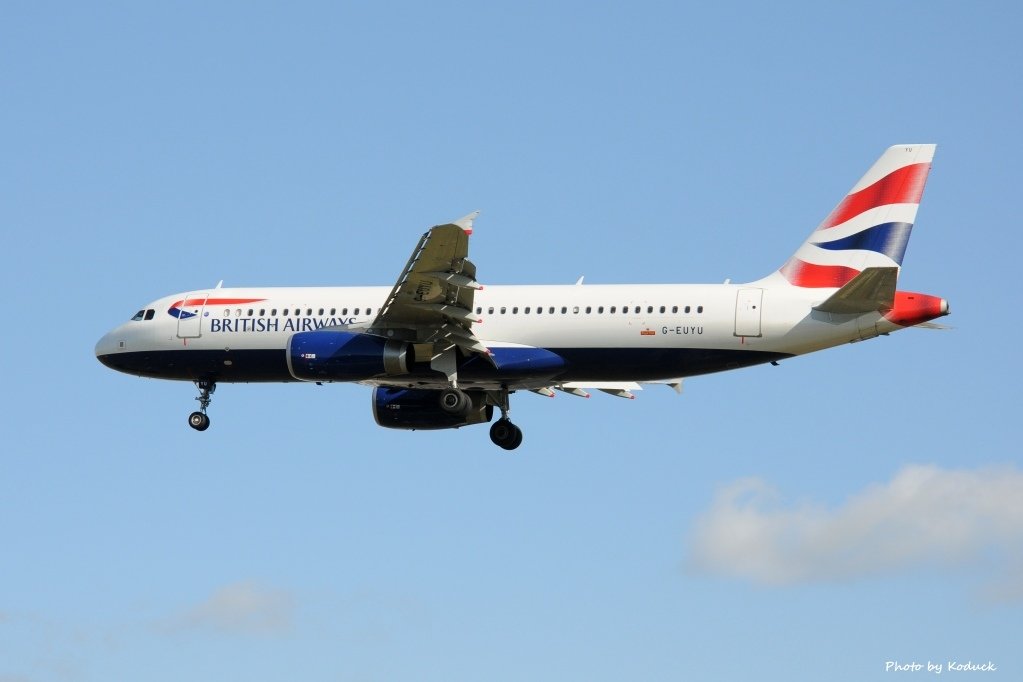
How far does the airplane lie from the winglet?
94 mm

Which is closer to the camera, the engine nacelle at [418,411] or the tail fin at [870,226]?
the tail fin at [870,226]

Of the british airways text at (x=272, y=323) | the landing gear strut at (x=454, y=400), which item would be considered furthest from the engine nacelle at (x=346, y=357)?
the british airways text at (x=272, y=323)

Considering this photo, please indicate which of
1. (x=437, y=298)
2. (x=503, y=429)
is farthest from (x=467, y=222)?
(x=503, y=429)

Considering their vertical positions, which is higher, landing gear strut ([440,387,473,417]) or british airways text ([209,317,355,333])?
british airways text ([209,317,355,333])

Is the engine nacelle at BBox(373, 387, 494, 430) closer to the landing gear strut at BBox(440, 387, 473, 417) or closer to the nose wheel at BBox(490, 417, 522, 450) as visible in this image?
the nose wheel at BBox(490, 417, 522, 450)

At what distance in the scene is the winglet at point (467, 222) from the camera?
45156mm

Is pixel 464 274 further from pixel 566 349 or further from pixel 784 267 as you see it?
pixel 784 267

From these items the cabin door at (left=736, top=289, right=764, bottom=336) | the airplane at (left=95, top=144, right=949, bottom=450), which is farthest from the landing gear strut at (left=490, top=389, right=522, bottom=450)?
the cabin door at (left=736, top=289, right=764, bottom=336)

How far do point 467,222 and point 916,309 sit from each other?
12.1 metres

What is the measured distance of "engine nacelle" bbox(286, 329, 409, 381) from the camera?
49531 millimetres

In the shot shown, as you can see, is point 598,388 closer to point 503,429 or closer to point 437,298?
point 503,429

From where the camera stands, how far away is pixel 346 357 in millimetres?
49594

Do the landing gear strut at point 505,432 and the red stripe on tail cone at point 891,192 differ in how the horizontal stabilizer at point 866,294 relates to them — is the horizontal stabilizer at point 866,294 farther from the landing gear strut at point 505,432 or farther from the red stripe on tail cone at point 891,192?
the landing gear strut at point 505,432

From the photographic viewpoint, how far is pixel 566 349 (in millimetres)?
49875
